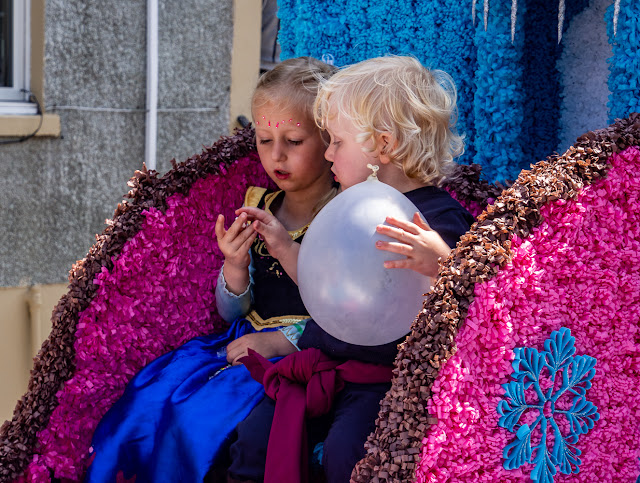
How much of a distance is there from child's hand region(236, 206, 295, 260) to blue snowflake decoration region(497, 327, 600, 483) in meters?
0.66

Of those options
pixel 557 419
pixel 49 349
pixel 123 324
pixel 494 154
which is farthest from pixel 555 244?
pixel 49 349

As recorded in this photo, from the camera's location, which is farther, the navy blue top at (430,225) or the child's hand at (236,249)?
the child's hand at (236,249)

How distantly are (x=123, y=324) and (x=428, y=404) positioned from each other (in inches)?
33.7

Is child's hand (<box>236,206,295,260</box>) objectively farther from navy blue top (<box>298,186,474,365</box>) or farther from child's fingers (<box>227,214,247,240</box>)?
navy blue top (<box>298,186,474,365</box>)

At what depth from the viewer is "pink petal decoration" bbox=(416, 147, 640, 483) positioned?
114cm

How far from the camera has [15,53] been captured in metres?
3.37

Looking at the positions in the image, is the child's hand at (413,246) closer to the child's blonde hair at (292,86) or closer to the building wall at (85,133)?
the child's blonde hair at (292,86)

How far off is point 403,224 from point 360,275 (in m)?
0.11

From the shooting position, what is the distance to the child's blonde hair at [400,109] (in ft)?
4.96

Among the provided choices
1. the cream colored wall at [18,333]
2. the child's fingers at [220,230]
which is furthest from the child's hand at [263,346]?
the cream colored wall at [18,333]

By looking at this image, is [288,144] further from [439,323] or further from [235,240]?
[439,323]

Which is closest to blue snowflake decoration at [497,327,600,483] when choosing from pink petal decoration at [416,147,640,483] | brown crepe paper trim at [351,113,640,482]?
pink petal decoration at [416,147,640,483]

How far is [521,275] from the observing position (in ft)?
3.87

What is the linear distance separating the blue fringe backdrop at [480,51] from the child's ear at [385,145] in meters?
0.44
